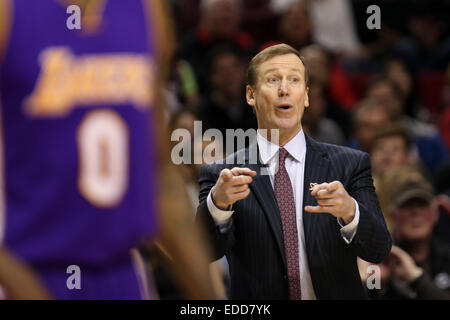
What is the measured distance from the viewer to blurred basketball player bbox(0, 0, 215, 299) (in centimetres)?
193

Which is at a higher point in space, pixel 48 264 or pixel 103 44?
pixel 103 44

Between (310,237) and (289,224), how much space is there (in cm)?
8

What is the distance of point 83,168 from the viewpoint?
1.97 meters

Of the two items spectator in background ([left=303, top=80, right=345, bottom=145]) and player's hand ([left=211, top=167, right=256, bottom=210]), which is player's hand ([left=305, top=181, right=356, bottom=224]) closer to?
player's hand ([left=211, top=167, right=256, bottom=210])

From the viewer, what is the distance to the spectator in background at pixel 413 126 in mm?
6441

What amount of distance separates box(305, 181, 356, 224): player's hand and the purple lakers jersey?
1.61ft

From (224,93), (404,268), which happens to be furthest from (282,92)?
(224,93)

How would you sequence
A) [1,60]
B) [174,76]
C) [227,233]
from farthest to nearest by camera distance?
1. [174,76]
2. [227,233]
3. [1,60]


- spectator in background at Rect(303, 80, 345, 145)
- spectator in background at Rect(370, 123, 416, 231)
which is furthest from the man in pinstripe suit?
spectator in background at Rect(370, 123, 416, 231)

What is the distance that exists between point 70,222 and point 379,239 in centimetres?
97

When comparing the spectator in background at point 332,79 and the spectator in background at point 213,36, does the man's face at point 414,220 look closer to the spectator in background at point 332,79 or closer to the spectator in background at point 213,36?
the spectator in background at point 332,79

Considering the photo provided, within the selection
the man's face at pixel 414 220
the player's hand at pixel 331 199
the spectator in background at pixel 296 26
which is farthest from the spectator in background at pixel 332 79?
the player's hand at pixel 331 199
